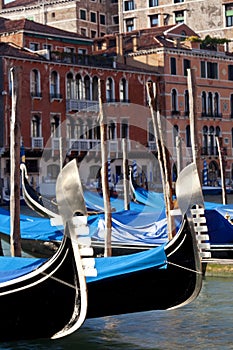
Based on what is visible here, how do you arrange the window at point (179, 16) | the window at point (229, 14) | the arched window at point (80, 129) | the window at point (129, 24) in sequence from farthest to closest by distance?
the window at point (129, 24) → the window at point (179, 16) → the window at point (229, 14) → the arched window at point (80, 129)

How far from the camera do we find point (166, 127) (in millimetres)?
22562

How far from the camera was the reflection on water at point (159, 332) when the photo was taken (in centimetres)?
553

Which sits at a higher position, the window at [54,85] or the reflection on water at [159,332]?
the window at [54,85]

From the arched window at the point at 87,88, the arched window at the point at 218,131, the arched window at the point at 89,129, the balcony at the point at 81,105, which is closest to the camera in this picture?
the balcony at the point at 81,105

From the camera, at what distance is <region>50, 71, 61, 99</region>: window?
20245mm

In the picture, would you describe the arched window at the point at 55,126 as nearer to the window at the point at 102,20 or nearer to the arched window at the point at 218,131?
the arched window at the point at 218,131

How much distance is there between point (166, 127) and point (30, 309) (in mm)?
17511

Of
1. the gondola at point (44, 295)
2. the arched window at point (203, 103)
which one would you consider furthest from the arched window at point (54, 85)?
the gondola at point (44, 295)

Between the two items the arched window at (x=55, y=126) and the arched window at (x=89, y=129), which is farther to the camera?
the arched window at (x=89, y=129)

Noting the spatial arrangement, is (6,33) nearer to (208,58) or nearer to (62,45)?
(62,45)

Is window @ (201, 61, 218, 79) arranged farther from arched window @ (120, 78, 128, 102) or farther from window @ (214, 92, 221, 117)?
arched window @ (120, 78, 128, 102)

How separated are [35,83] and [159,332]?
571 inches

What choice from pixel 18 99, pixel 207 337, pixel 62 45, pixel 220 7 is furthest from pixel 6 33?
pixel 207 337

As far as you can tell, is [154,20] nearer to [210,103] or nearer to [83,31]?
[83,31]
